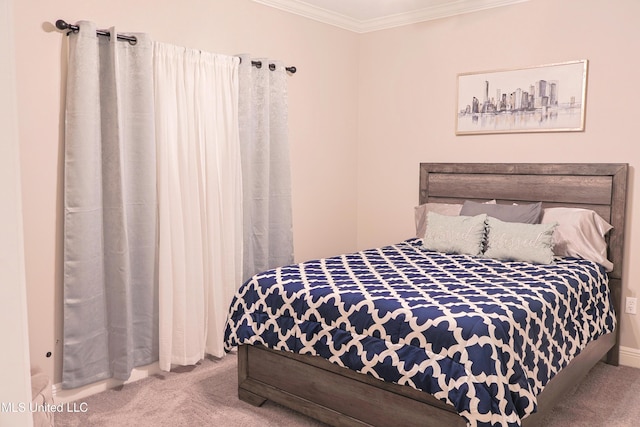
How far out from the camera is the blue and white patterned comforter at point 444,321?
6.81ft

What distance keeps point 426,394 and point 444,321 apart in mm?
309

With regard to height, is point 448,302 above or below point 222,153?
below

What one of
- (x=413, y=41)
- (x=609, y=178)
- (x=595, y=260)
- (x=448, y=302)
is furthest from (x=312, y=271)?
(x=413, y=41)

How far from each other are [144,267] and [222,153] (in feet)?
3.01

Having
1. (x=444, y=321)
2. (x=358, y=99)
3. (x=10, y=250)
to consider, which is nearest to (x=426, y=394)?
(x=444, y=321)

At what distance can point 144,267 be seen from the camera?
317cm

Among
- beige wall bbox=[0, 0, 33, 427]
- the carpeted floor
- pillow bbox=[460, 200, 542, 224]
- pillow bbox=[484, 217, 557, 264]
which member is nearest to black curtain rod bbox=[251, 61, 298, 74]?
pillow bbox=[460, 200, 542, 224]

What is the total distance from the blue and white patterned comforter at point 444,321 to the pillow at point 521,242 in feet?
0.26

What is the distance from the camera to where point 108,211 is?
3.01 m

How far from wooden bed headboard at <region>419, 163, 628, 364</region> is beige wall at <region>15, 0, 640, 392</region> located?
9 centimetres

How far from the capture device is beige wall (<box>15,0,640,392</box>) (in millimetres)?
2779

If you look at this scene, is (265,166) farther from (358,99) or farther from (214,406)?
(214,406)

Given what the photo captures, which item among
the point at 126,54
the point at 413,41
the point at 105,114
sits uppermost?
the point at 413,41

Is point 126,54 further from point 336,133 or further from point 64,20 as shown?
point 336,133
